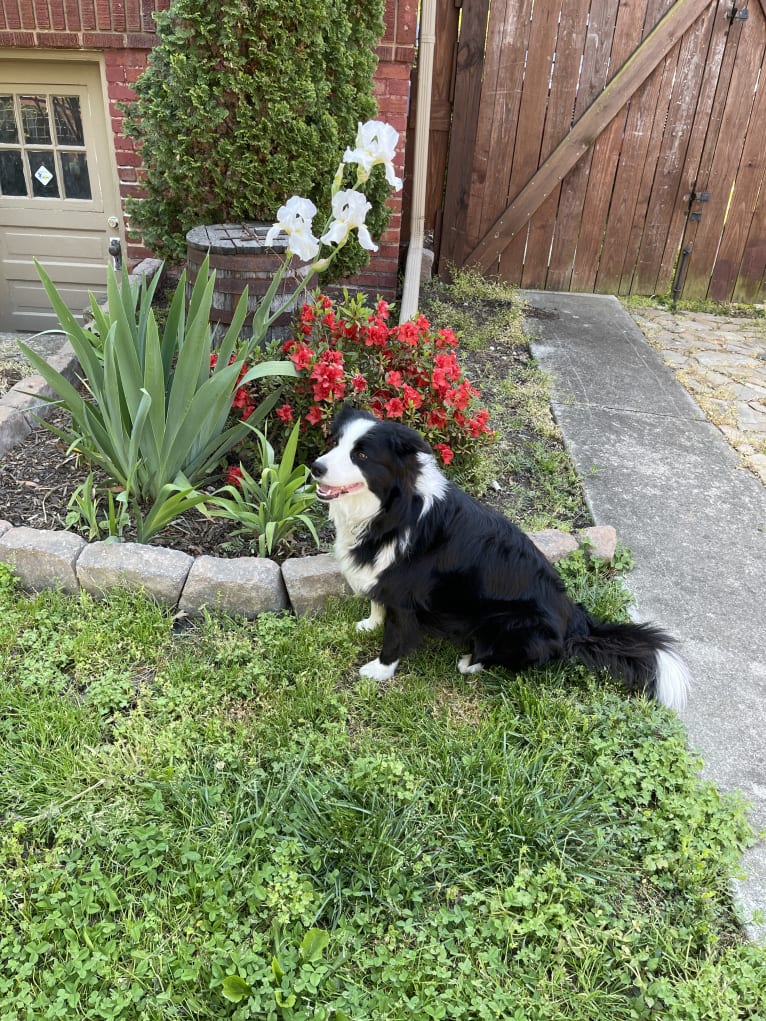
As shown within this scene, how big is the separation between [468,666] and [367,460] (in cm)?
83

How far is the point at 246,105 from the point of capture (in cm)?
302

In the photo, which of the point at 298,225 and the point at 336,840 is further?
the point at 298,225

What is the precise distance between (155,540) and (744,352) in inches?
181

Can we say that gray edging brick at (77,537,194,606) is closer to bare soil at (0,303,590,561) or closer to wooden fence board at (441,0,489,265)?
bare soil at (0,303,590,561)

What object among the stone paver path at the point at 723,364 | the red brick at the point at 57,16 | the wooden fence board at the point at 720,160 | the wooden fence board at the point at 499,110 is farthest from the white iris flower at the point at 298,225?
the wooden fence board at the point at 720,160

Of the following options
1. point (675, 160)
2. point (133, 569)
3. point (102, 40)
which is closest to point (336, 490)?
point (133, 569)

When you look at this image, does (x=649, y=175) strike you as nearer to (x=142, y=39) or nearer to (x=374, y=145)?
(x=142, y=39)

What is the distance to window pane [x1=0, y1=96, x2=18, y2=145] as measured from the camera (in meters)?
4.98

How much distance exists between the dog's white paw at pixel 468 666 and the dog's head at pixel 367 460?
66 centimetres

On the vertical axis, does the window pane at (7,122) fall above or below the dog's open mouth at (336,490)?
above

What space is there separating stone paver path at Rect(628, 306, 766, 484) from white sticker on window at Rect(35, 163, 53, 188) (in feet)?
15.5

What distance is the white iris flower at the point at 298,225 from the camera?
2.26 metres

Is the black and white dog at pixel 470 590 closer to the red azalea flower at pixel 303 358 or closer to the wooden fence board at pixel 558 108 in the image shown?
the red azalea flower at pixel 303 358

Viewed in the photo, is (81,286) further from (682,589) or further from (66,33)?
(682,589)
